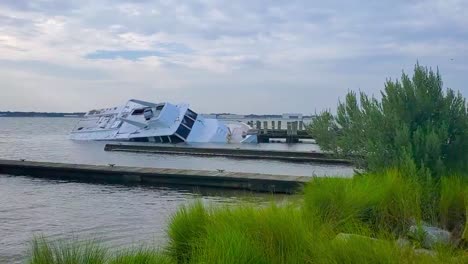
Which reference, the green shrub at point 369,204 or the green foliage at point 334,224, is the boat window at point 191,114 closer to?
the green foliage at point 334,224

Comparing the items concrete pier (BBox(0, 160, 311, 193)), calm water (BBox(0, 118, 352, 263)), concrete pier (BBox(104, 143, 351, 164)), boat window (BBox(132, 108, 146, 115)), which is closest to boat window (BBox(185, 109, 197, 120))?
boat window (BBox(132, 108, 146, 115))

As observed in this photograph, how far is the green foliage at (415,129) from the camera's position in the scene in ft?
30.1

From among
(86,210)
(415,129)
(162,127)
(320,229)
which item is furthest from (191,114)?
(320,229)

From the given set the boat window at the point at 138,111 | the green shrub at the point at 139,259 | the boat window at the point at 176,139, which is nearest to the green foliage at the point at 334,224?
the green shrub at the point at 139,259

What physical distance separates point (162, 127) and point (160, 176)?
Result: 87.8ft

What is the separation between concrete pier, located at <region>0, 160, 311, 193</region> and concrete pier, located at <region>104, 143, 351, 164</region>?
31.4 feet

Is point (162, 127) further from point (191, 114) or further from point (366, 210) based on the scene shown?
point (366, 210)

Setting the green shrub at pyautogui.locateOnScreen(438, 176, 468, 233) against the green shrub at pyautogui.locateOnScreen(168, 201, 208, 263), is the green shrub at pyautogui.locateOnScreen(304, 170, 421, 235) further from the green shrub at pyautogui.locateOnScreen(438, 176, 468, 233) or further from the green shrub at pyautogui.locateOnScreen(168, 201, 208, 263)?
the green shrub at pyautogui.locateOnScreen(168, 201, 208, 263)

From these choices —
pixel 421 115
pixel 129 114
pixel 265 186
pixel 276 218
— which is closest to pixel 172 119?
pixel 129 114

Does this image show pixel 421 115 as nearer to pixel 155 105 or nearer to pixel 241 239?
pixel 241 239

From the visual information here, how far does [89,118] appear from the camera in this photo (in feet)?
185

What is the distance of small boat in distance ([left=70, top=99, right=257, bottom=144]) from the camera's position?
45.1 m

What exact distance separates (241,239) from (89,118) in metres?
53.6

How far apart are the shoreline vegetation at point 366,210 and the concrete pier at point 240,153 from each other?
15.7m
